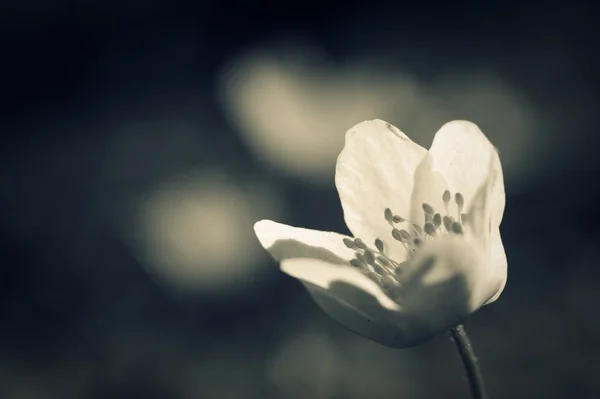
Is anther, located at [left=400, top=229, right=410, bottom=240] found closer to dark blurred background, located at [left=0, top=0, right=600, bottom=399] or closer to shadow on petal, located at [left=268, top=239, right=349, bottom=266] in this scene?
shadow on petal, located at [left=268, top=239, right=349, bottom=266]

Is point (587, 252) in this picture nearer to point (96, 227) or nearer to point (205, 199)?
point (205, 199)

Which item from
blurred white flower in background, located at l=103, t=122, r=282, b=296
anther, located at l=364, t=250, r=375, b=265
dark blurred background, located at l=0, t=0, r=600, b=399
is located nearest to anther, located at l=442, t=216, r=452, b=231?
anther, located at l=364, t=250, r=375, b=265

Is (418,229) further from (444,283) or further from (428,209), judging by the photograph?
(444,283)

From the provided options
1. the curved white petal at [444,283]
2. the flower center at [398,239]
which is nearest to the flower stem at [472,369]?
the curved white petal at [444,283]

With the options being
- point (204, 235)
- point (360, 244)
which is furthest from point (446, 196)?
point (204, 235)

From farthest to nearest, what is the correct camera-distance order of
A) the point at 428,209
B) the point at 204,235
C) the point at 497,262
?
the point at 204,235 → the point at 428,209 → the point at 497,262

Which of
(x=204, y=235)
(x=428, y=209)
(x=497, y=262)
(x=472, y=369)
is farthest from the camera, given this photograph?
(x=204, y=235)

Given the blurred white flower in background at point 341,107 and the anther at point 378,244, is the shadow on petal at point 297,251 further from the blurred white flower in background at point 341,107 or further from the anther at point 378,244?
the blurred white flower in background at point 341,107
